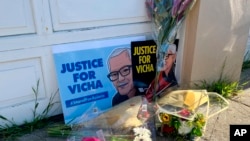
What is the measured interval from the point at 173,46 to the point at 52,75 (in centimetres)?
144

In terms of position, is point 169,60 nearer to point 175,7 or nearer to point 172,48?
point 172,48

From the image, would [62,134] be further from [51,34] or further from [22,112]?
[51,34]

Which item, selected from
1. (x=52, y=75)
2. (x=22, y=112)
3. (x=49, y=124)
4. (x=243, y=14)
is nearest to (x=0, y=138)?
(x=22, y=112)

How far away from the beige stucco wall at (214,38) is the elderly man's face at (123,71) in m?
0.74

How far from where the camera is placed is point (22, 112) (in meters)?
2.37

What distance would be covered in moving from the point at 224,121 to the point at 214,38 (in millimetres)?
985

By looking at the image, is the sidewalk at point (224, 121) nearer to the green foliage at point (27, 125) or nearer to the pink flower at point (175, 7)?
the green foliage at point (27, 125)

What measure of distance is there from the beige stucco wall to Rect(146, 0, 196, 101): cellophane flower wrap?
0.19 metres

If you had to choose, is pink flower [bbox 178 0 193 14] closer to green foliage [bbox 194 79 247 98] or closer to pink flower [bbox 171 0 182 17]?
pink flower [bbox 171 0 182 17]

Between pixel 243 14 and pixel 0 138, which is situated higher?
pixel 243 14

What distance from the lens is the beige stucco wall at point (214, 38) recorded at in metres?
2.69

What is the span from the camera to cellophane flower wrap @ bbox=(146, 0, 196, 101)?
244 cm

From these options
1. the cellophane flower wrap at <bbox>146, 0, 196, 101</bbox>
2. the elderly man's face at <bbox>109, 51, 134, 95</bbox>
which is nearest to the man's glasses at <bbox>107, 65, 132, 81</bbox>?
the elderly man's face at <bbox>109, 51, 134, 95</bbox>

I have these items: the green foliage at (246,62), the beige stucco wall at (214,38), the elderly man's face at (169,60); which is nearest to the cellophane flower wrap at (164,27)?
the elderly man's face at (169,60)
